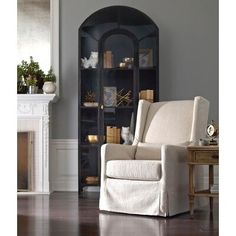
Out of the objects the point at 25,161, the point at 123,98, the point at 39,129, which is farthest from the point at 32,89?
the point at 123,98

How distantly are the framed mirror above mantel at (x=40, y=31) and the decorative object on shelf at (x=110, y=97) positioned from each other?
69 centimetres

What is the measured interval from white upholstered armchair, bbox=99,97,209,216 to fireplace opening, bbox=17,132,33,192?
1668mm

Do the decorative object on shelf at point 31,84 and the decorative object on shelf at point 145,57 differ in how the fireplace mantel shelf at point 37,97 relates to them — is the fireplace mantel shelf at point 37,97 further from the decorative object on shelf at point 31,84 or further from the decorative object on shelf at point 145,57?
the decorative object on shelf at point 145,57

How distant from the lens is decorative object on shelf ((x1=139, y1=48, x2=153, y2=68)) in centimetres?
584

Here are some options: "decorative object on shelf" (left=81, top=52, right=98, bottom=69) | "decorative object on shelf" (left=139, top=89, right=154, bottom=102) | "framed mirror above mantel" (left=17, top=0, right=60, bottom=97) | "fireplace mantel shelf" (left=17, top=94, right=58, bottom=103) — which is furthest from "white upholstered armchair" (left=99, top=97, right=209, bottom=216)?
"framed mirror above mantel" (left=17, top=0, right=60, bottom=97)

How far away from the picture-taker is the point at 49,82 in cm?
603

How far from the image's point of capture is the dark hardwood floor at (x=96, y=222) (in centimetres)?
335

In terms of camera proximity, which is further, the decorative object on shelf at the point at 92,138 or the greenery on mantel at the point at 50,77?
the greenery on mantel at the point at 50,77

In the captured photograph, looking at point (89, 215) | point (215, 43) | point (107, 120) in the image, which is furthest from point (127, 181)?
point (215, 43)

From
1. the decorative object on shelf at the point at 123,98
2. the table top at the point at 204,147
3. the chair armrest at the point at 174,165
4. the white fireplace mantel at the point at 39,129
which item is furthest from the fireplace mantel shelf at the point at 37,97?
the table top at the point at 204,147

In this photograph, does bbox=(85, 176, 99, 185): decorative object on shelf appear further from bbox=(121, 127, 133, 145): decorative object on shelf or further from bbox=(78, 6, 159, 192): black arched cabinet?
bbox=(121, 127, 133, 145): decorative object on shelf

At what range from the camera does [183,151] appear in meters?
4.36

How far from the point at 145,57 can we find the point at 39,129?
4.85 ft

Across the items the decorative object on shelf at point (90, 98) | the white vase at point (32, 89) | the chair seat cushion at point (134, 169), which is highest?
the white vase at point (32, 89)
